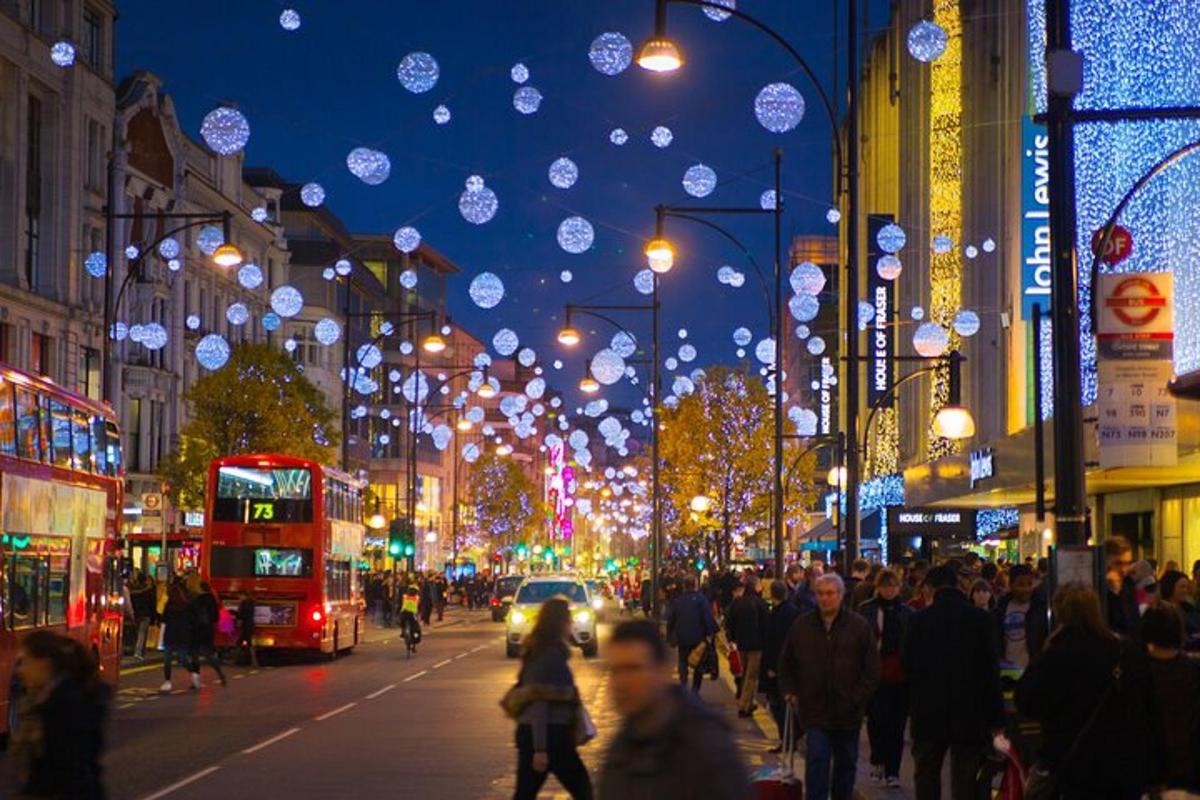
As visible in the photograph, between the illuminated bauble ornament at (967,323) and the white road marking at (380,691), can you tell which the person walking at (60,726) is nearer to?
the white road marking at (380,691)

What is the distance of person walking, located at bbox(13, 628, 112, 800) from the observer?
982 centimetres

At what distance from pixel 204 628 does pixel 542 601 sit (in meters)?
12.9

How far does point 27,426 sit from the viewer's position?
73.3ft

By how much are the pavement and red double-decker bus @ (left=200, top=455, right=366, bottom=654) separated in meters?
1.26

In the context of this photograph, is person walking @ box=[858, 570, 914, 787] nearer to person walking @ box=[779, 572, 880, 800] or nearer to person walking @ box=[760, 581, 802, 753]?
person walking @ box=[760, 581, 802, 753]

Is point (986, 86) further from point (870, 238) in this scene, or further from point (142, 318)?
point (142, 318)

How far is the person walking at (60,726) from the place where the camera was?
9.82 metres

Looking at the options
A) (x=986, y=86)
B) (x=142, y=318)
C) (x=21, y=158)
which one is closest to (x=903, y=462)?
(x=986, y=86)

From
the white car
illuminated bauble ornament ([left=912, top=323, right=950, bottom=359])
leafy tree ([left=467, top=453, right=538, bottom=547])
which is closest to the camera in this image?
the white car

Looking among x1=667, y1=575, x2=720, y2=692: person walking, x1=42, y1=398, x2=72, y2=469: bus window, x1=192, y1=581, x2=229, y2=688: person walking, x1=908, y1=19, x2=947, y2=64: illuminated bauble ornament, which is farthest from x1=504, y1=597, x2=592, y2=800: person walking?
x1=192, y1=581, x2=229, y2=688: person walking

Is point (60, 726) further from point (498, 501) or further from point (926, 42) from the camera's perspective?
point (498, 501)

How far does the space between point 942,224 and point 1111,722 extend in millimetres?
52142

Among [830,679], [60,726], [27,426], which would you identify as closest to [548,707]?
[830,679]

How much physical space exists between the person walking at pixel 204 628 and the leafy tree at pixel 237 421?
3145cm
